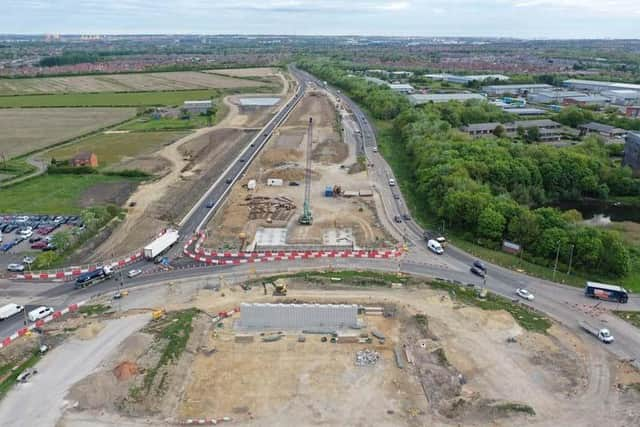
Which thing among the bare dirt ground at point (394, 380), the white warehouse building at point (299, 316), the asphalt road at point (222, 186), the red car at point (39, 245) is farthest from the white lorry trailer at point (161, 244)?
the white warehouse building at point (299, 316)

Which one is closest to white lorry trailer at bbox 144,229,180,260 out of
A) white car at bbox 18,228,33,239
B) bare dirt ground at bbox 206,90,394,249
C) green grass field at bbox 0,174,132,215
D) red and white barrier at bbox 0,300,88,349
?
bare dirt ground at bbox 206,90,394,249

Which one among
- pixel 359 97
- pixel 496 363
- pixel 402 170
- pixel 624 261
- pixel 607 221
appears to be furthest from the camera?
pixel 359 97

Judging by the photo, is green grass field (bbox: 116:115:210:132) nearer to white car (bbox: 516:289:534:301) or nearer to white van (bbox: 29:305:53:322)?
white van (bbox: 29:305:53:322)

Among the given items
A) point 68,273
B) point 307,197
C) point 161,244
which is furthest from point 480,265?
point 68,273

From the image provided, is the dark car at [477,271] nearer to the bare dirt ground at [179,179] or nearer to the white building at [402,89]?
the bare dirt ground at [179,179]

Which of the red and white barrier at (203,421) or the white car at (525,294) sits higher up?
the white car at (525,294)

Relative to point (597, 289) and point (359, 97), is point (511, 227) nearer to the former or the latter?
point (597, 289)

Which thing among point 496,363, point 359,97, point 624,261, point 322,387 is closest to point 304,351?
point 322,387
